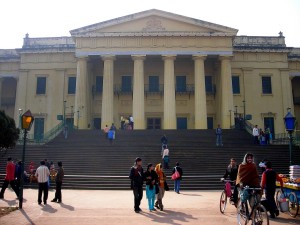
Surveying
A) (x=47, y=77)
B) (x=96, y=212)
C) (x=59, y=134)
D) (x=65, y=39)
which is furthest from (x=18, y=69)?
(x=96, y=212)

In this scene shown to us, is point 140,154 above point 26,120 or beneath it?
beneath

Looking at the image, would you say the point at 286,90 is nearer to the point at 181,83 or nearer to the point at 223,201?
the point at 181,83

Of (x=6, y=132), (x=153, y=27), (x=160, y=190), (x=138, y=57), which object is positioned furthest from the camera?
(x=153, y=27)

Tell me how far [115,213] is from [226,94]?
2438 cm

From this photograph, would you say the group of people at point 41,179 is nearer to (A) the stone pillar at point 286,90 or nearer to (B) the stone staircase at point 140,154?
(B) the stone staircase at point 140,154

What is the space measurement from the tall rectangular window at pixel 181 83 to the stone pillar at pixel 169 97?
13.5 ft

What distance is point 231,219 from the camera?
9.45 meters

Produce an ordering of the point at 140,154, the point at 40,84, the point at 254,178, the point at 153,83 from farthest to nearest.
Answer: the point at 40,84
the point at 153,83
the point at 140,154
the point at 254,178

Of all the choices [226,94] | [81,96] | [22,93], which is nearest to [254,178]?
[226,94]

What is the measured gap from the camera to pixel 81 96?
32656mm

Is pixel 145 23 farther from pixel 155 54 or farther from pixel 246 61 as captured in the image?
pixel 246 61

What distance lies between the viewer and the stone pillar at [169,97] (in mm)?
31594

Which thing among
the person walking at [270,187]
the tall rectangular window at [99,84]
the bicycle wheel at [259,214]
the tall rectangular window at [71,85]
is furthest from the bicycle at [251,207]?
the tall rectangular window at [71,85]

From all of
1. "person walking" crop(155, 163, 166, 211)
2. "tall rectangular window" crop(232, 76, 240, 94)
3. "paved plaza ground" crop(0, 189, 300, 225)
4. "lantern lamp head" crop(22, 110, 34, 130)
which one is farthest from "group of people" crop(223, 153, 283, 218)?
"tall rectangular window" crop(232, 76, 240, 94)
